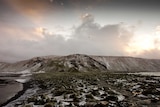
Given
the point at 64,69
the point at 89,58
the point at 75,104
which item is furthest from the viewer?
the point at 89,58

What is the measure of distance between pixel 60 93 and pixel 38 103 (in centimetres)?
621

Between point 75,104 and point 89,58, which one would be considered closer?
point 75,104

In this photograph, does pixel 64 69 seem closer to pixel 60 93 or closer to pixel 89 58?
pixel 89 58

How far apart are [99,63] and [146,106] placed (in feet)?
568

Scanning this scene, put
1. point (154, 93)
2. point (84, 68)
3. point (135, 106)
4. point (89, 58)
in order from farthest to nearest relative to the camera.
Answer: point (89, 58) → point (84, 68) → point (154, 93) → point (135, 106)

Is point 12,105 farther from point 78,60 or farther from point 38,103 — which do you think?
point 78,60

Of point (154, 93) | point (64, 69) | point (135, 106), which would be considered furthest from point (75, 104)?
point (64, 69)

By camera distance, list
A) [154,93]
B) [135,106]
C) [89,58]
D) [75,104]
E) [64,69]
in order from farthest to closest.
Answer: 1. [89,58]
2. [64,69]
3. [154,93]
4. [75,104]
5. [135,106]

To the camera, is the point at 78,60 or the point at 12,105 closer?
the point at 12,105

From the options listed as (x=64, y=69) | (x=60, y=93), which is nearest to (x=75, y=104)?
(x=60, y=93)

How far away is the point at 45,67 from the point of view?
174m

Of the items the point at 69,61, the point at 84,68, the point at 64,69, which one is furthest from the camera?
the point at 69,61

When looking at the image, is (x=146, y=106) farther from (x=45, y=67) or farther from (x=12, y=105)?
(x=45, y=67)

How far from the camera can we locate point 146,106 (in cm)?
1745
